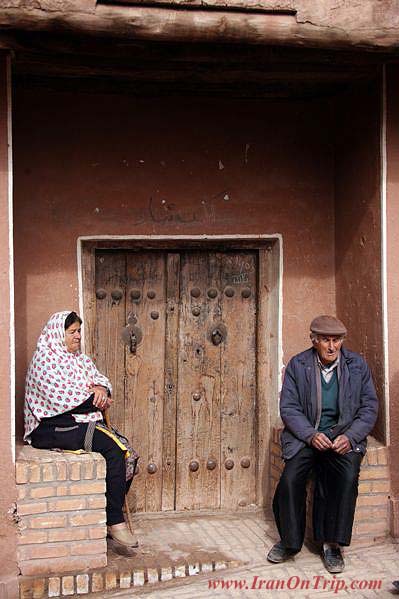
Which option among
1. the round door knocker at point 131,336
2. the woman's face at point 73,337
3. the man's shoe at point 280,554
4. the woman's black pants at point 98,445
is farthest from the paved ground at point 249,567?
the woman's face at point 73,337

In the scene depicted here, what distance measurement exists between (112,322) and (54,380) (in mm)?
899

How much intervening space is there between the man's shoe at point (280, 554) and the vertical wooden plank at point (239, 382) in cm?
99

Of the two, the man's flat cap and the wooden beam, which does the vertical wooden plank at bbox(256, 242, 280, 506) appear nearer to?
the man's flat cap

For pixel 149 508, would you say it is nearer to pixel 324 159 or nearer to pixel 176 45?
pixel 324 159

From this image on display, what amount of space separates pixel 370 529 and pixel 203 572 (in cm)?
111

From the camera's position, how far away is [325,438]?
520cm

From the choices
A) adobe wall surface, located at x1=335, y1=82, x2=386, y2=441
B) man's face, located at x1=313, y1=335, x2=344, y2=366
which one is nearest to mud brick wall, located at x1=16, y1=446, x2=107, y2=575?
man's face, located at x1=313, y1=335, x2=344, y2=366

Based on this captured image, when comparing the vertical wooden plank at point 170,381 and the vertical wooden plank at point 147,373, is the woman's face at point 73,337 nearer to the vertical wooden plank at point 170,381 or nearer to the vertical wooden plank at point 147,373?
the vertical wooden plank at point 147,373

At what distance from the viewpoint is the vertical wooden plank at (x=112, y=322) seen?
6012 mm

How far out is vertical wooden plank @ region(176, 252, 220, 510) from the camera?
619 centimetres

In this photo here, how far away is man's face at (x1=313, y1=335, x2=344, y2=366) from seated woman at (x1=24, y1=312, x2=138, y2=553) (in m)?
1.32

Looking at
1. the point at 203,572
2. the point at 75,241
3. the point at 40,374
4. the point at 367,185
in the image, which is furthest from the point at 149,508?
the point at 367,185

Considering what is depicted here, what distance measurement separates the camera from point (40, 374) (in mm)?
5254

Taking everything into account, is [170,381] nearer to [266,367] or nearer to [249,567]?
[266,367]
